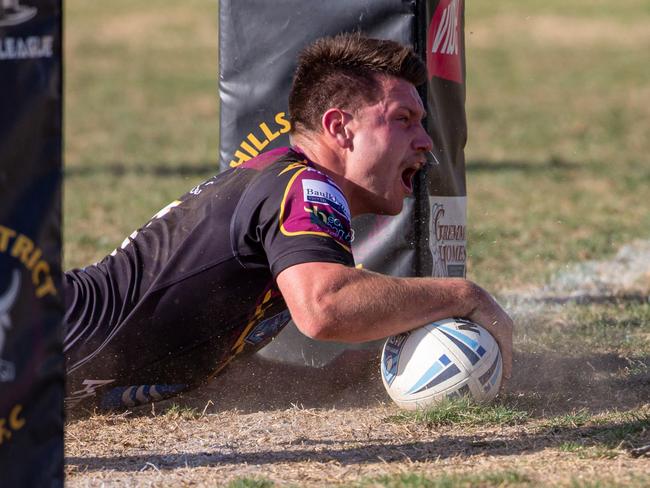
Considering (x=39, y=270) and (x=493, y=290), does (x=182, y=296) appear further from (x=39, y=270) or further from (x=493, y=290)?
(x=493, y=290)

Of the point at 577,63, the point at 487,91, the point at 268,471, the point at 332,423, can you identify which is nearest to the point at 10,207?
the point at 268,471

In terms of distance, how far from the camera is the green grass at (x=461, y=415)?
3.90 metres

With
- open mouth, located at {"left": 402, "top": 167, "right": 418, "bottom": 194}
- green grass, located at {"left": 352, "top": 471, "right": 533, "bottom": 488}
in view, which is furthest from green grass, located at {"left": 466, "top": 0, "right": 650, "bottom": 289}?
green grass, located at {"left": 352, "top": 471, "right": 533, "bottom": 488}

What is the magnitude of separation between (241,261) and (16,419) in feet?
→ 4.72

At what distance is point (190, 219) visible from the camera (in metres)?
4.01

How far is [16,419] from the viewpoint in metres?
2.54

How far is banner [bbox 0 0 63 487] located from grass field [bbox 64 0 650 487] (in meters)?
0.80

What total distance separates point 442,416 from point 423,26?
178 centimetres

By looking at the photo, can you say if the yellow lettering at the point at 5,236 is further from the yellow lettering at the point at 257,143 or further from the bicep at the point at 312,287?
the yellow lettering at the point at 257,143

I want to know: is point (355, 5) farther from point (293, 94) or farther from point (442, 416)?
point (442, 416)

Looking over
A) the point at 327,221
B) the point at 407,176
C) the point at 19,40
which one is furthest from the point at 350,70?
the point at 19,40

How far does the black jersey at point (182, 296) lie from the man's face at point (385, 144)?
0.22 m

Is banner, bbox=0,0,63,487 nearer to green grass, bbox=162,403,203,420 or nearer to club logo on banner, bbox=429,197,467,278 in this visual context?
green grass, bbox=162,403,203,420

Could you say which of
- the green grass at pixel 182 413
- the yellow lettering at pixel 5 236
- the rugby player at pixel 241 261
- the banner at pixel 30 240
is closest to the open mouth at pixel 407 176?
the rugby player at pixel 241 261
